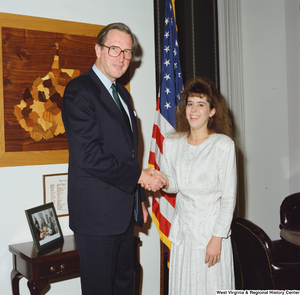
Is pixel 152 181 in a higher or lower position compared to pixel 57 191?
higher

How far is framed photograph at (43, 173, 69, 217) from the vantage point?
2.63 m

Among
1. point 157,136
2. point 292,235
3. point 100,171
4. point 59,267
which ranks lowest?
point 59,267

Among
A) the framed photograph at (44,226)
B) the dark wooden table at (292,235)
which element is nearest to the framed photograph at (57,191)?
the framed photograph at (44,226)

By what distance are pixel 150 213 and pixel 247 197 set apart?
138cm

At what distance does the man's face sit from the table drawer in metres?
1.34

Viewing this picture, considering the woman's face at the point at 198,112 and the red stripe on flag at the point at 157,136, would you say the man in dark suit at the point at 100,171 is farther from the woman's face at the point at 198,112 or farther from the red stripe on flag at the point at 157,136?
the red stripe on flag at the point at 157,136

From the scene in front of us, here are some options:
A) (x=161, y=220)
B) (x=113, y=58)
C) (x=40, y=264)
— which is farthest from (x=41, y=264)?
(x=113, y=58)

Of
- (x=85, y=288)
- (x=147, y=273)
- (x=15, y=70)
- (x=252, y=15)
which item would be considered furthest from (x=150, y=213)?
(x=252, y=15)

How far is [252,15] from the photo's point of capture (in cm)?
380

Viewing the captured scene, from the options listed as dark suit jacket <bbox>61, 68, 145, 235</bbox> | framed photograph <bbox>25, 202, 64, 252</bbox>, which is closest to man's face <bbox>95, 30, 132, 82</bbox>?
dark suit jacket <bbox>61, 68, 145, 235</bbox>

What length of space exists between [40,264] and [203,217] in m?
1.18

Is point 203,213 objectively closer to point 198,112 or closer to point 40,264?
point 198,112

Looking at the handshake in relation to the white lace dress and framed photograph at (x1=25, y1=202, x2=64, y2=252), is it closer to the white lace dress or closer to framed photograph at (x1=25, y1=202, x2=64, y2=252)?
the white lace dress

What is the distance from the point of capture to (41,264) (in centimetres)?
223
